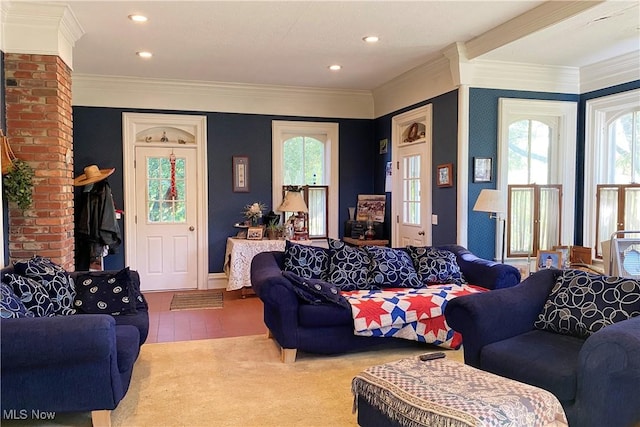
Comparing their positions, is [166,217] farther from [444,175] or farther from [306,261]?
[444,175]

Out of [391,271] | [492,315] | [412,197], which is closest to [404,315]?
[391,271]

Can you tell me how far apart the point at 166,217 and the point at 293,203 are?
1.70 meters

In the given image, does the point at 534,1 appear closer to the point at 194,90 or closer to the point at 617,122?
the point at 617,122

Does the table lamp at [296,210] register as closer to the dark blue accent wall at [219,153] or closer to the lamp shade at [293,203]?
the lamp shade at [293,203]

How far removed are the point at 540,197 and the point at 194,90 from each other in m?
4.37

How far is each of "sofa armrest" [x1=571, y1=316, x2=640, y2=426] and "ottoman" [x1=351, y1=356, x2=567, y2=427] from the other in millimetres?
210

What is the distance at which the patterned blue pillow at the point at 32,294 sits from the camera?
2912mm

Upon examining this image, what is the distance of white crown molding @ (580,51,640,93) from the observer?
4555 mm

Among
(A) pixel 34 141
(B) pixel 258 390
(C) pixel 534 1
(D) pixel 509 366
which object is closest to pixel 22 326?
(B) pixel 258 390

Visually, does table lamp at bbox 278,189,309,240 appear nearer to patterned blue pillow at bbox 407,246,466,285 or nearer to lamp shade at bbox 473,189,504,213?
patterned blue pillow at bbox 407,246,466,285

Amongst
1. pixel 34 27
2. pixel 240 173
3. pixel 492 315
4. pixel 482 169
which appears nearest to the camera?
pixel 492 315

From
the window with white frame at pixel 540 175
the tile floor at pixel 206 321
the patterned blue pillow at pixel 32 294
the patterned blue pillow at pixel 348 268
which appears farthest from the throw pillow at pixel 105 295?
the window with white frame at pixel 540 175

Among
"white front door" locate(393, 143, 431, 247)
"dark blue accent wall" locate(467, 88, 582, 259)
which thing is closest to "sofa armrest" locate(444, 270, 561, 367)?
"dark blue accent wall" locate(467, 88, 582, 259)

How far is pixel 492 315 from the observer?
9.35 feet
